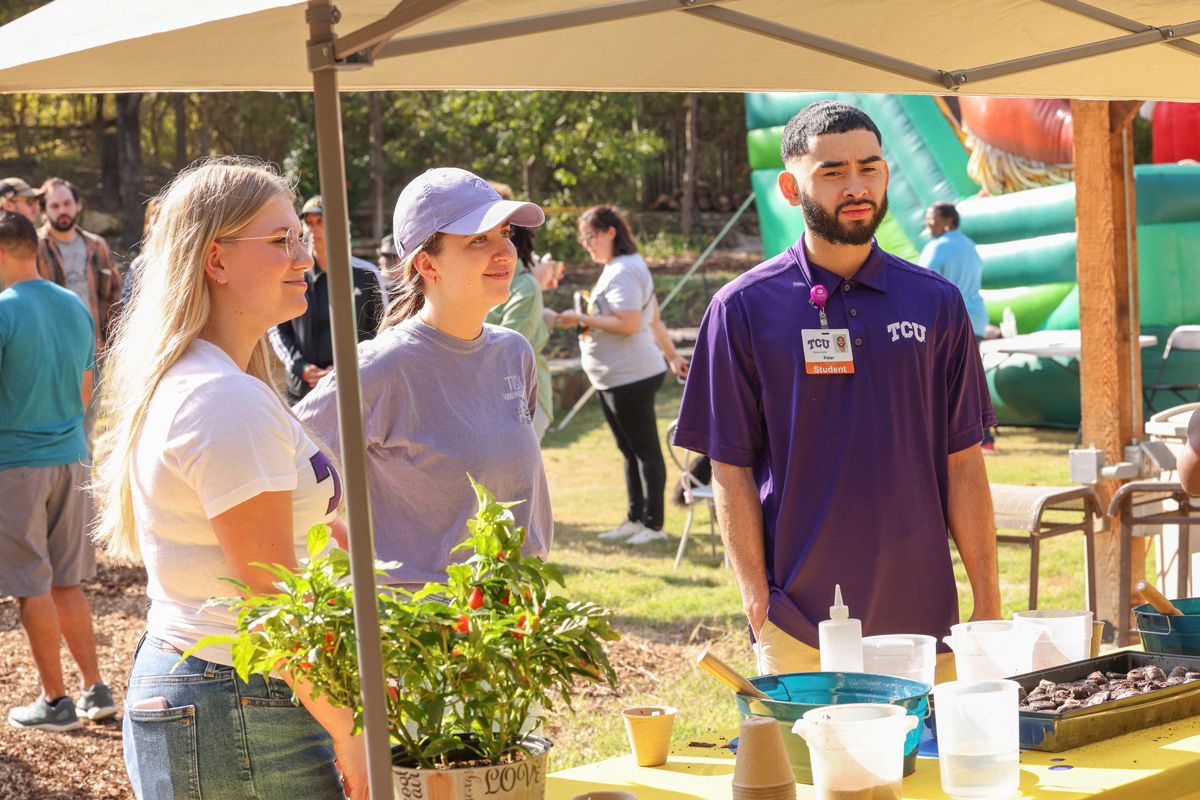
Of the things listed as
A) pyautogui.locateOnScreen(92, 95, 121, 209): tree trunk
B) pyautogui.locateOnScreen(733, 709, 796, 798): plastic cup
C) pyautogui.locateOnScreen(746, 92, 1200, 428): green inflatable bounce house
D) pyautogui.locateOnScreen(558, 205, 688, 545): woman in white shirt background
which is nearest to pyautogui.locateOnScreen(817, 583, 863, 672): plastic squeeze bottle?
pyautogui.locateOnScreen(733, 709, 796, 798): plastic cup

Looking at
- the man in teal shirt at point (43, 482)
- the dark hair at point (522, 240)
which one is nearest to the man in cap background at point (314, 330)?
the dark hair at point (522, 240)

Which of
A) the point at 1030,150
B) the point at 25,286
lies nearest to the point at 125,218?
the point at 1030,150

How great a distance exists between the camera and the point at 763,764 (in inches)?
66.7

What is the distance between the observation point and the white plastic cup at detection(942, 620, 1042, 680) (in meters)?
2.29

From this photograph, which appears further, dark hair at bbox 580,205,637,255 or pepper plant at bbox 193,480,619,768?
dark hair at bbox 580,205,637,255

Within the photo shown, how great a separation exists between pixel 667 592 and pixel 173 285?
5152 mm

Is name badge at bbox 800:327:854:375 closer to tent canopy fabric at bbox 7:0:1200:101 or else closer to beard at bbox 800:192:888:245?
beard at bbox 800:192:888:245

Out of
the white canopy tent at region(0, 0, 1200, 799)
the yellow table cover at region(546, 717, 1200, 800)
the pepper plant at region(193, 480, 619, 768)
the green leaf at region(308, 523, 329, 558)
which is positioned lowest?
the yellow table cover at region(546, 717, 1200, 800)

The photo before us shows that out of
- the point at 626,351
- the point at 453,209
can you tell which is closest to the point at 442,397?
the point at 453,209

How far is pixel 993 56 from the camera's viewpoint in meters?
3.08

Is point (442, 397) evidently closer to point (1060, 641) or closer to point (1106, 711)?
point (1060, 641)

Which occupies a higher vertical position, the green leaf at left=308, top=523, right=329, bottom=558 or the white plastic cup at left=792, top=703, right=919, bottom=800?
the green leaf at left=308, top=523, right=329, bottom=558

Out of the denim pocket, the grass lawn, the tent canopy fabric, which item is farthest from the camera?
the grass lawn

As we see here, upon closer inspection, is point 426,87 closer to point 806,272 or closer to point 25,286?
point 806,272
